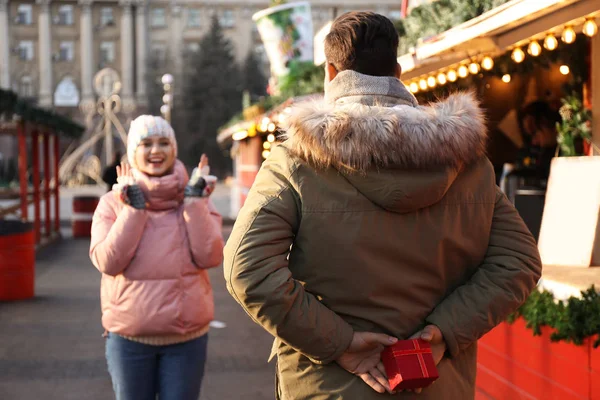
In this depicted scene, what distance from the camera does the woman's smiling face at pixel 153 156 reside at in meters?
4.48

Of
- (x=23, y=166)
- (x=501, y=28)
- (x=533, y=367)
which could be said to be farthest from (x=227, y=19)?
(x=533, y=367)

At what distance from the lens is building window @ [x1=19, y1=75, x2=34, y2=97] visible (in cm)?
8994

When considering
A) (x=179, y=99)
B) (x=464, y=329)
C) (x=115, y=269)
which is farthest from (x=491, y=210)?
(x=179, y=99)

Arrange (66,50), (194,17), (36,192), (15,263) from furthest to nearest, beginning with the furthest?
(66,50) → (194,17) → (36,192) → (15,263)

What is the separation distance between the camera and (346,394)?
2447 millimetres

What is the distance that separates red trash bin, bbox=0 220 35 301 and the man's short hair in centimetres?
937

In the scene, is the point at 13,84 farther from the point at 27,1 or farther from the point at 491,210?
the point at 491,210

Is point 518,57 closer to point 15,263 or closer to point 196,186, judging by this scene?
point 196,186

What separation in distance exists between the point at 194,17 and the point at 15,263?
3239 inches

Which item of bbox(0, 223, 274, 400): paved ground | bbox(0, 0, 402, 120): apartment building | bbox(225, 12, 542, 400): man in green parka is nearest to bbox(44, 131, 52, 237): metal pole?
bbox(0, 223, 274, 400): paved ground

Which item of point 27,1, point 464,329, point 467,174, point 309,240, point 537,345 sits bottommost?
point 537,345

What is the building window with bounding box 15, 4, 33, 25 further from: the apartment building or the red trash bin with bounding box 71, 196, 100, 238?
the red trash bin with bounding box 71, 196, 100, 238

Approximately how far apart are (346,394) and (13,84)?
3642 inches

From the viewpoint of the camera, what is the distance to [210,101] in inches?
3056
